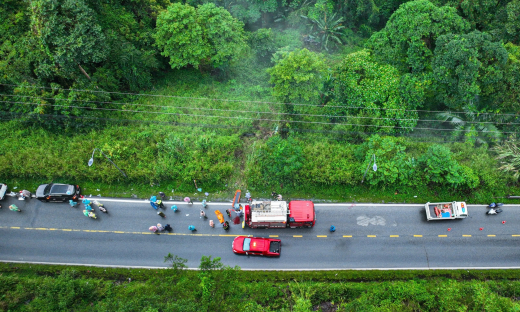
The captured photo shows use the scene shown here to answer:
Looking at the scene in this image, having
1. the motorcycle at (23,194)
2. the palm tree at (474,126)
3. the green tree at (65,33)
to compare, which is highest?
the green tree at (65,33)

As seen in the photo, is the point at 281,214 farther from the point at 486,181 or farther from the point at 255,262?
the point at 486,181

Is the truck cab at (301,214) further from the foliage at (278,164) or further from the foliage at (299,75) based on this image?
the foliage at (299,75)

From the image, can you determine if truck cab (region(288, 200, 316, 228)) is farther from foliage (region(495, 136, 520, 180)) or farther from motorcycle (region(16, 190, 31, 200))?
motorcycle (region(16, 190, 31, 200))

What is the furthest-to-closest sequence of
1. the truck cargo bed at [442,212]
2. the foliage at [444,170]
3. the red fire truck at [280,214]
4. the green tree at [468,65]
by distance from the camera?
the foliage at [444,170]
the truck cargo bed at [442,212]
the green tree at [468,65]
the red fire truck at [280,214]

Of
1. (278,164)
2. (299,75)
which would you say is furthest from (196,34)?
(278,164)

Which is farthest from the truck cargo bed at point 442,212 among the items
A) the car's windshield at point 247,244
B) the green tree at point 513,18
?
the green tree at point 513,18

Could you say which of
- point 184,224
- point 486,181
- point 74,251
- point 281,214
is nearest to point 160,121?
point 184,224

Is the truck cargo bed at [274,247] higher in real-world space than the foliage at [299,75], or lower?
lower
